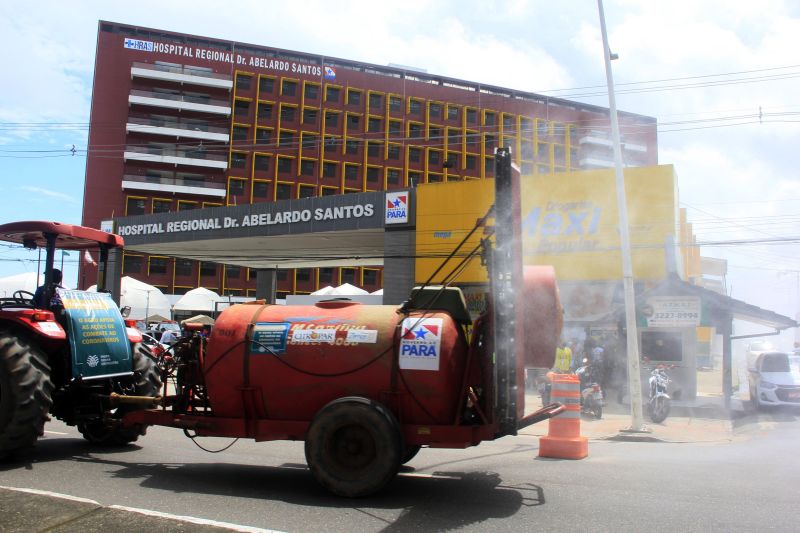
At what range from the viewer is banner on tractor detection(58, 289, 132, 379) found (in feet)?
23.3

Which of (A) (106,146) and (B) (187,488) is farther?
(A) (106,146)

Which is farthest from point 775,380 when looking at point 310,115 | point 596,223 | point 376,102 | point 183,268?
point 376,102

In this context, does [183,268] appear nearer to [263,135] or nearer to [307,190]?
[307,190]

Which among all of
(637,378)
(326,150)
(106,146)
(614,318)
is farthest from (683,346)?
(106,146)

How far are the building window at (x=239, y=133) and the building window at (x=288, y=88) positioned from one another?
6236 millimetres

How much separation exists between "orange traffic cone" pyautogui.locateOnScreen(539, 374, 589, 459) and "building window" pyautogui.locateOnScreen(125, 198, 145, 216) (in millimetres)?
62419

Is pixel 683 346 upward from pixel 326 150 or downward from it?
downward

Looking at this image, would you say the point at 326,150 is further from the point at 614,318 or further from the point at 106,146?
the point at 614,318

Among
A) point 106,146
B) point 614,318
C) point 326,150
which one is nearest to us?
point 614,318

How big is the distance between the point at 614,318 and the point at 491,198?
9.90 meters

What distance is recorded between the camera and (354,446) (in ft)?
18.6

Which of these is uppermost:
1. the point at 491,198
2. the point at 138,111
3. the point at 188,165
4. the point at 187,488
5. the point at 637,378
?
the point at 138,111

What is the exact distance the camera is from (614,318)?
1630 centimetres

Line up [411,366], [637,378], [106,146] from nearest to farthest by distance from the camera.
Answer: [411,366] < [637,378] < [106,146]
